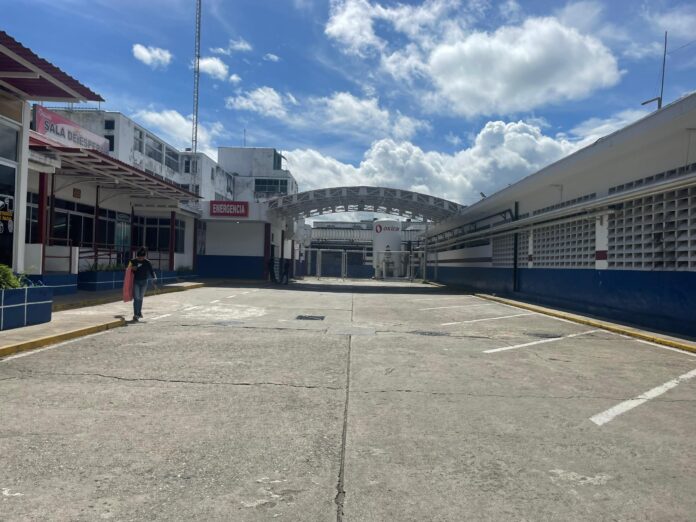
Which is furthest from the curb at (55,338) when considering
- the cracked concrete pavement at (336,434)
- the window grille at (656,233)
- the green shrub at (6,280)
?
the window grille at (656,233)

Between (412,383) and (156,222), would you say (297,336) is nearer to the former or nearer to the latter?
(412,383)

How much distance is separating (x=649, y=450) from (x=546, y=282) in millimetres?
16331

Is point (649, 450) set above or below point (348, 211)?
below

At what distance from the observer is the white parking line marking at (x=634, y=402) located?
527 cm

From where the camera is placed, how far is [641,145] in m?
13.6

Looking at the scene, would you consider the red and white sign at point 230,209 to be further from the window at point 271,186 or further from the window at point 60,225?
the window at point 271,186

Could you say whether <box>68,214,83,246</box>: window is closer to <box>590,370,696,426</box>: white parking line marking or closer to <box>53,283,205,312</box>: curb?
<box>53,283,205,312</box>: curb

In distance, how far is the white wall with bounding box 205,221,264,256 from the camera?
109 feet

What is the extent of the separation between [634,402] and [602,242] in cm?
1066

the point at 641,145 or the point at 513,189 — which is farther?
the point at 513,189

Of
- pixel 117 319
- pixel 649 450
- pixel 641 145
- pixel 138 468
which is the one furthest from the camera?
pixel 641 145

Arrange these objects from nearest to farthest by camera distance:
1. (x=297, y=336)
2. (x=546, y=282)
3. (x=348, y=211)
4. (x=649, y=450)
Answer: (x=649, y=450), (x=297, y=336), (x=546, y=282), (x=348, y=211)

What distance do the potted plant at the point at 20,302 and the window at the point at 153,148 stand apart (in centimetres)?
3771

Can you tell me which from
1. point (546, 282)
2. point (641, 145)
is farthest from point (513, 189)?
point (641, 145)
